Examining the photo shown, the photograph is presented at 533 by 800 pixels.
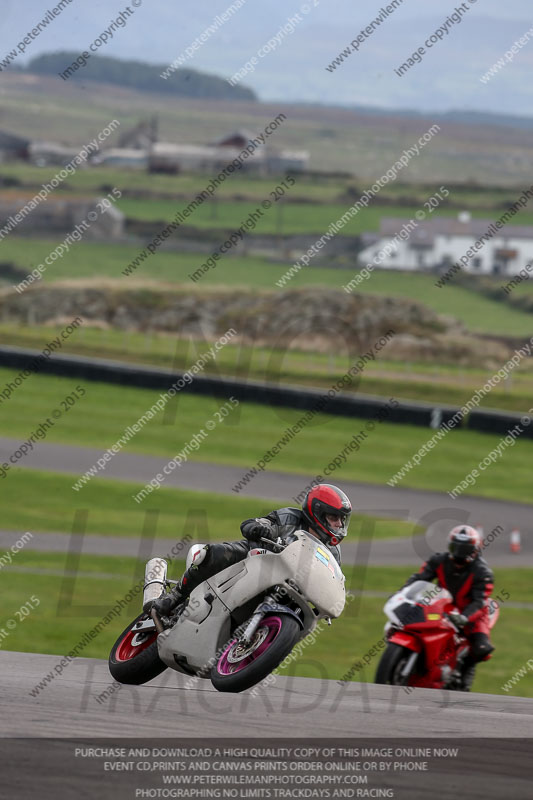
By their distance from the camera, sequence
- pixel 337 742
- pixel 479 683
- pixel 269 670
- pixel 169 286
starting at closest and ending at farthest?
pixel 337 742
pixel 269 670
pixel 479 683
pixel 169 286

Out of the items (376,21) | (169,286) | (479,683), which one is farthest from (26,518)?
(169,286)

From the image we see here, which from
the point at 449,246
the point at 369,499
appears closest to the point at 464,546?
the point at 369,499

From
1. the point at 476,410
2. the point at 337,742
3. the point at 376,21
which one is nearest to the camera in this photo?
the point at 337,742

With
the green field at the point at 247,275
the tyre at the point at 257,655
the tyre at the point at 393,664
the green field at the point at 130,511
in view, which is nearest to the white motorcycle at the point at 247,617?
the tyre at the point at 257,655

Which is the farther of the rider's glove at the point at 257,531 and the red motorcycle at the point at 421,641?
the red motorcycle at the point at 421,641

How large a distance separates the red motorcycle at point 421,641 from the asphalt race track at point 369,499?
7.95m

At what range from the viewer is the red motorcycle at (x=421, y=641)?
9547 millimetres

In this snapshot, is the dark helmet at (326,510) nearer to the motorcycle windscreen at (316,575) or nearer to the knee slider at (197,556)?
the motorcycle windscreen at (316,575)

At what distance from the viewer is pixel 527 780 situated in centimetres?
483

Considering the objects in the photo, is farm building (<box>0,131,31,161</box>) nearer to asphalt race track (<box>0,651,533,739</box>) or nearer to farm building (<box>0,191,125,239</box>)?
farm building (<box>0,191,125,239</box>)

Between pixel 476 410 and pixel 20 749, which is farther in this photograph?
pixel 476 410

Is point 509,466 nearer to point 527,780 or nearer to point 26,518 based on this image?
point 26,518

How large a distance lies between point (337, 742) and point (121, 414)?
23310 millimetres

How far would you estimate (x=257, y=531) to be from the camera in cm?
656
